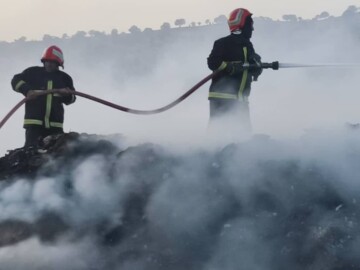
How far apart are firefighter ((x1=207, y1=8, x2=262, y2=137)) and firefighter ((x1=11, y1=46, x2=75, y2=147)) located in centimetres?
175

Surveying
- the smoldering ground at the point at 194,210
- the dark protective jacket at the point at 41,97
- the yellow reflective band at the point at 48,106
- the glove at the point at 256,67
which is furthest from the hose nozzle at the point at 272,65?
the yellow reflective band at the point at 48,106

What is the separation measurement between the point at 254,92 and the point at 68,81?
63.9 feet

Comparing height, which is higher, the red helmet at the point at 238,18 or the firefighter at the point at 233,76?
the red helmet at the point at 238,18

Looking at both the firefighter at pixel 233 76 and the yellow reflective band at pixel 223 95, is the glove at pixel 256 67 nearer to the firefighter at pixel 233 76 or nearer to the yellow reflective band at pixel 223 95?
the firefighter at pixel 233 76

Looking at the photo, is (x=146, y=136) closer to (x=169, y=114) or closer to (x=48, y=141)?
(x=48, y=141)

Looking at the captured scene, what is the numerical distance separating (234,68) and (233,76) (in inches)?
6.1

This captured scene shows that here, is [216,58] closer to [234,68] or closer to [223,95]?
[234,68]

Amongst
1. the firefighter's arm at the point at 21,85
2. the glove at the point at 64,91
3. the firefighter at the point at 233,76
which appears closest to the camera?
the firefighter at the point at 233,76

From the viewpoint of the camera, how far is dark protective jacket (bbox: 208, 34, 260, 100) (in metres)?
8.10

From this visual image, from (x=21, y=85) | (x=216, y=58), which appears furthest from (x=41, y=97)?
(x=216, y=58)

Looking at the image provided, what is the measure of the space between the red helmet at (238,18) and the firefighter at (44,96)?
2.04 meters

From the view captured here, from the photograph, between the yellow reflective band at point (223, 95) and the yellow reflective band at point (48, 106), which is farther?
the yellow reflective band at point (48, 106)

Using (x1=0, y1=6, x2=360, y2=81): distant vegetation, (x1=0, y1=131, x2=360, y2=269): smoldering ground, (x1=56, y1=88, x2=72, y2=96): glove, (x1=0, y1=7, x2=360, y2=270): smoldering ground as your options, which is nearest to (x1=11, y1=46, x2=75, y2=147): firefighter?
(x1=56, y1=88, x2=72, y2=96): glove

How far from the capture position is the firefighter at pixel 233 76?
26.6ft
